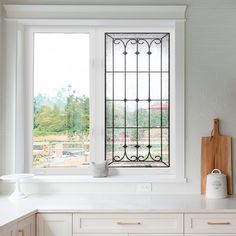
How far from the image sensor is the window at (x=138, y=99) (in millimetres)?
3307

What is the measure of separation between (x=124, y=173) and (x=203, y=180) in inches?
27.0

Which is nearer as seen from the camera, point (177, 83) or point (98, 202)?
point (98, 202)

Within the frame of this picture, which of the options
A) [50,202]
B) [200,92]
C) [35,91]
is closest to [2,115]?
[35,91]

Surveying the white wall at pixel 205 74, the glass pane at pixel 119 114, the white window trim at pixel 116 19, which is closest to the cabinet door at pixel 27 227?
the white wall at pixel 205 74

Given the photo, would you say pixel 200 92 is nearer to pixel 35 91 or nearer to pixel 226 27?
pixel 226 27

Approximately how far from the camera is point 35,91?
3.32 meters

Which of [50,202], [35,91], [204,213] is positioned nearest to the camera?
[204,213]

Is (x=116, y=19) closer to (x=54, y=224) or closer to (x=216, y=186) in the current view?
(x=216, y=186)

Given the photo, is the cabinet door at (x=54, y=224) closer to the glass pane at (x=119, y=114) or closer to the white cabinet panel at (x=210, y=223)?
the white cabinet panel at (x=210, y=223)

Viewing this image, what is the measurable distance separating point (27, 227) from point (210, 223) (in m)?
1.27

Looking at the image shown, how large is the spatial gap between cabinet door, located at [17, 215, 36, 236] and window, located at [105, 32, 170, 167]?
3.20ft

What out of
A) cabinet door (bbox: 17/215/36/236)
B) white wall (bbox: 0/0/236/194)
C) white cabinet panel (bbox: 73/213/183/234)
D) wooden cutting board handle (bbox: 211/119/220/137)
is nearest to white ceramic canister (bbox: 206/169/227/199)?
white wall (bbox: 0/0/236/194)

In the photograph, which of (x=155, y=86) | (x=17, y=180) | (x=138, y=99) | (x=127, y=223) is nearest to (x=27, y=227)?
(x=17, y=180)

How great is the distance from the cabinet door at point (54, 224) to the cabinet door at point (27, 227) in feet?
0.17
